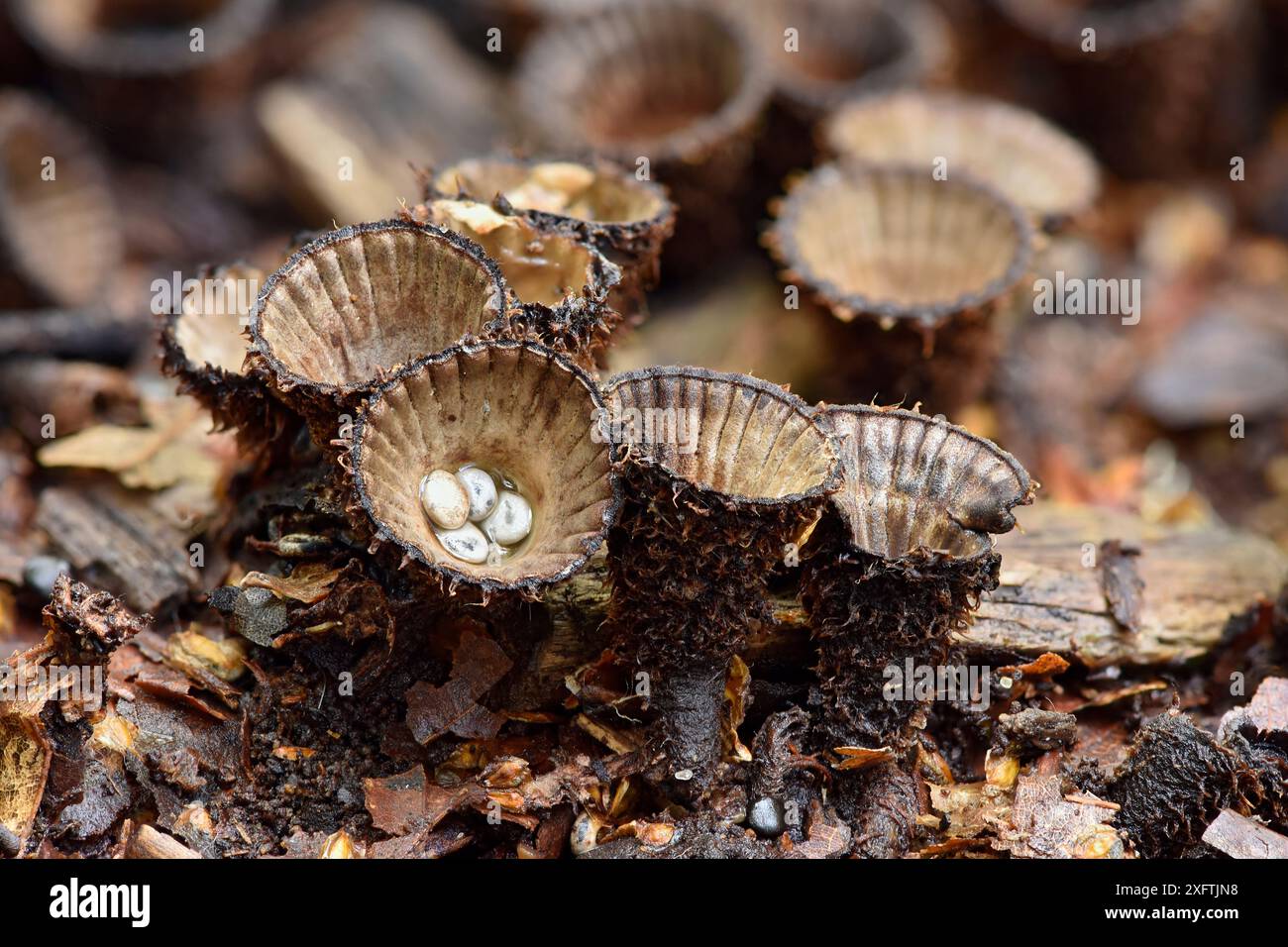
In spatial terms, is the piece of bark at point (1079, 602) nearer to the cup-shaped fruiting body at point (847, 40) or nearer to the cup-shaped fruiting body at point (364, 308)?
the cup-shaped fruiting body at point (364, 308)

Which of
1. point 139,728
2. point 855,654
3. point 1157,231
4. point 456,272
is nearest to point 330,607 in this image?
point 139,728

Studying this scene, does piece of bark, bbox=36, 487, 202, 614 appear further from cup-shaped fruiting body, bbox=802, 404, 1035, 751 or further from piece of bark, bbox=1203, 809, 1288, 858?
piece of bark, bbox=1203, 809, 1288, 858

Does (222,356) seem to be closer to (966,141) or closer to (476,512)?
(476,512)

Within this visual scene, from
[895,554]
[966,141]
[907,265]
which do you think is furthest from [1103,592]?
[966,141]

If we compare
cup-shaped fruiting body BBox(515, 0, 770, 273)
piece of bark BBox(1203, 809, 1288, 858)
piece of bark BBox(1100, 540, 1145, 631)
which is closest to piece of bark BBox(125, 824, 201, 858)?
piece of bark BBox(1203, 809, 1288, 858)
